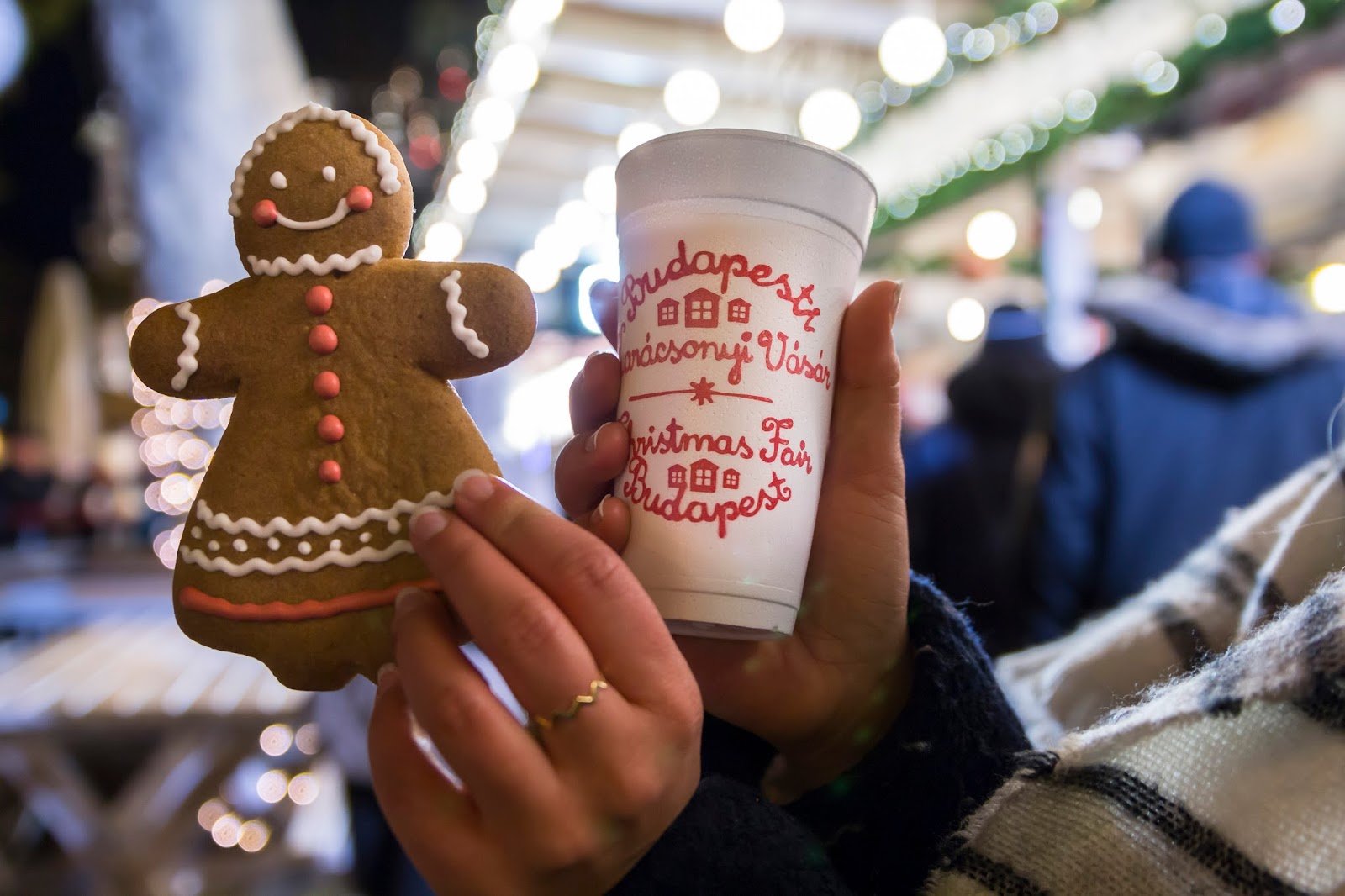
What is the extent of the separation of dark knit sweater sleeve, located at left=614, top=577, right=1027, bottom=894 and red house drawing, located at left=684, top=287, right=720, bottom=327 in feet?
1.12

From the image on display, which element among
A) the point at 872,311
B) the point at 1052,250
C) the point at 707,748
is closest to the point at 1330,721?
the point at 872,311

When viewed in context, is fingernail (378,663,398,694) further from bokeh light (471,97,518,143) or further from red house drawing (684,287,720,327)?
bokeh light (471,97,518,143)

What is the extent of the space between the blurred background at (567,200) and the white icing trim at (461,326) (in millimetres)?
282

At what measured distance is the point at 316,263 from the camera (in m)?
0.62

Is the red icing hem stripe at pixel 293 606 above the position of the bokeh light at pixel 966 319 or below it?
below

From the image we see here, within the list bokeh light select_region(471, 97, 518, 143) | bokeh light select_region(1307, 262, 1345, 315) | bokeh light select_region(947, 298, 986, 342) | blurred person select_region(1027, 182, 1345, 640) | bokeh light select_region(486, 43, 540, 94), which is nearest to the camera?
blurred person select_region(1027, 182, 1345, 640)

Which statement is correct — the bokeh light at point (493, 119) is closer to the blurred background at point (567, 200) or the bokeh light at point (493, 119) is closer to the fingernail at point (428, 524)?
the blurred background at point (567, 200)

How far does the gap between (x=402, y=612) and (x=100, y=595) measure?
286 centimetres

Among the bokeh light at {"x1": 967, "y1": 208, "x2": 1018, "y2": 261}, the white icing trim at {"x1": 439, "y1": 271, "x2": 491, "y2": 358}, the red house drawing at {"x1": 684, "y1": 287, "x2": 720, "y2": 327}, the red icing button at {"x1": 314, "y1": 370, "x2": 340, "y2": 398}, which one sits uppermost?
the bokeh light at {"x1": 967, "y1": 208, "x2": 1018, "y2": 261}

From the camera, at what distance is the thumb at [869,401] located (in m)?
0.69

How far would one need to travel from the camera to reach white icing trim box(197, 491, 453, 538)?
59 cm

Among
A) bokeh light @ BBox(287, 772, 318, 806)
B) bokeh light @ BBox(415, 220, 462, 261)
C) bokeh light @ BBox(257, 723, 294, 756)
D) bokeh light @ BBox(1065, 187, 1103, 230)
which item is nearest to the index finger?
bokeh light @ BBox(257, 723, 294, 756)

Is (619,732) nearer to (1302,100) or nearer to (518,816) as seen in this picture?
(518,816)

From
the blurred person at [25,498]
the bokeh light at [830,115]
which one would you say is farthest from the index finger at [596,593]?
the blurred person at [25,498]
